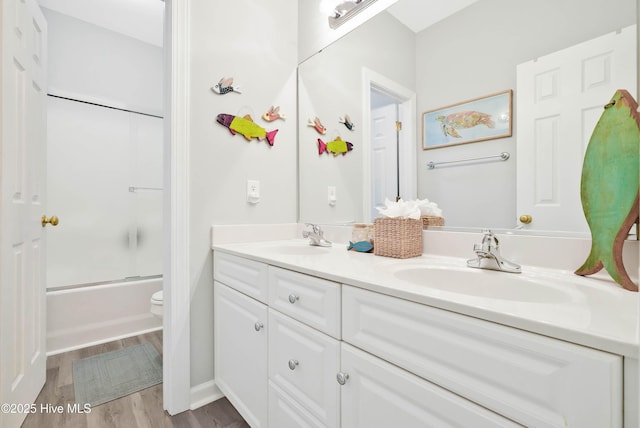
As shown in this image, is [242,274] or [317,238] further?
[317,238]

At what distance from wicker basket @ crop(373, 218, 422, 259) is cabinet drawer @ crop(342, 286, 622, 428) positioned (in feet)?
1.47

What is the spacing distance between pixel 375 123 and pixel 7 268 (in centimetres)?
166

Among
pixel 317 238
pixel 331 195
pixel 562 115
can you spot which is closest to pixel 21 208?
pixel 317 238

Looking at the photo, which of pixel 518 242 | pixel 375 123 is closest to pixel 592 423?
pixel 518 242

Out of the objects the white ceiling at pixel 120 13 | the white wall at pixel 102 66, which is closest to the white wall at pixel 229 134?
the white ceiling at pixel 120 13

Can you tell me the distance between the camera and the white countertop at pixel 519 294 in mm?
439

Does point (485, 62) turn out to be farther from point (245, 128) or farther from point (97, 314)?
point (97, 314)

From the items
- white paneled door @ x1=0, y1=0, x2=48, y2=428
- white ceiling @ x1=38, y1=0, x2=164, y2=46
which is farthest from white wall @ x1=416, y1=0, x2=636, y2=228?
white ceiling @ x1=38, y1=0, x2=164, y2=46

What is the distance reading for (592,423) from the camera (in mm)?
413

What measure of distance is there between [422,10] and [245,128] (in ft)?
3.23

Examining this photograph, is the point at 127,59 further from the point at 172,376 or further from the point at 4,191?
the point at 172,376

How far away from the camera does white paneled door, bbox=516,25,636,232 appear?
80 centimetres

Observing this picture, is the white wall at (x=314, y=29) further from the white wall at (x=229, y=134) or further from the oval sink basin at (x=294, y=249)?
the oval sink basin at (x=294, y=249)

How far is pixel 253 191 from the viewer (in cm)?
163
